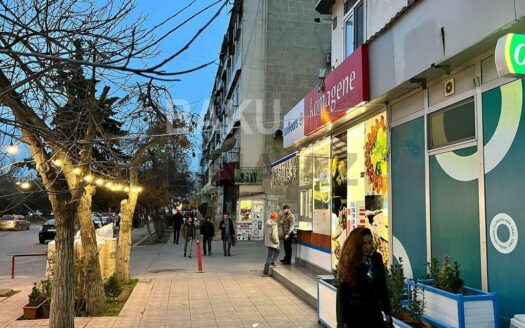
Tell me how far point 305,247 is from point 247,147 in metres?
15.8

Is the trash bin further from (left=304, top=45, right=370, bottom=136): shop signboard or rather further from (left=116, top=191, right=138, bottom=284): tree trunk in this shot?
(left=116, top=191, right=138, bottom=284): tree trunk

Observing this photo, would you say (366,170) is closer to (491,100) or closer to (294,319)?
(294,319)

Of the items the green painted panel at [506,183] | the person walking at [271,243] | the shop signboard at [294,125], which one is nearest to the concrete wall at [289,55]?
the shop signboard at [294,125]

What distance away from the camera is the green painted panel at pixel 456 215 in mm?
5875

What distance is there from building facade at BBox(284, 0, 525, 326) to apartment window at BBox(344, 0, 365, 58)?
0.05 m

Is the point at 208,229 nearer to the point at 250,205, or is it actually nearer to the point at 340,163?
the point at 250,205

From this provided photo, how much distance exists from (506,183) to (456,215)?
41.1 inches

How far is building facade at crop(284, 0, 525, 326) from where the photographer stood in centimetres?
525

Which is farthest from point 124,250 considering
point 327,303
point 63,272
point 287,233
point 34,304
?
point 327,303

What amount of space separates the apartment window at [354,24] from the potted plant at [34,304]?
8551mm

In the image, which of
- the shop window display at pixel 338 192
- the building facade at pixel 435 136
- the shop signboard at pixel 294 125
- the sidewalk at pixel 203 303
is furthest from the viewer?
the shop signboard at pixel 294 125

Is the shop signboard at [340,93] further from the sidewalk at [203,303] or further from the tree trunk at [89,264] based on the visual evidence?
the tree trunk at [89,264]

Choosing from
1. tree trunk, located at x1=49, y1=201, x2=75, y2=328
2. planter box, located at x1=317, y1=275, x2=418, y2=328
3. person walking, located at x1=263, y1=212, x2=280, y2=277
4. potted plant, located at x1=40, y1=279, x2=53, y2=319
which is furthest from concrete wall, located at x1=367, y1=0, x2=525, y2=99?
potted plant, located at x1=40, y1=279, x2=53, y2=319

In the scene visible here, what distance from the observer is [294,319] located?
827 cm
